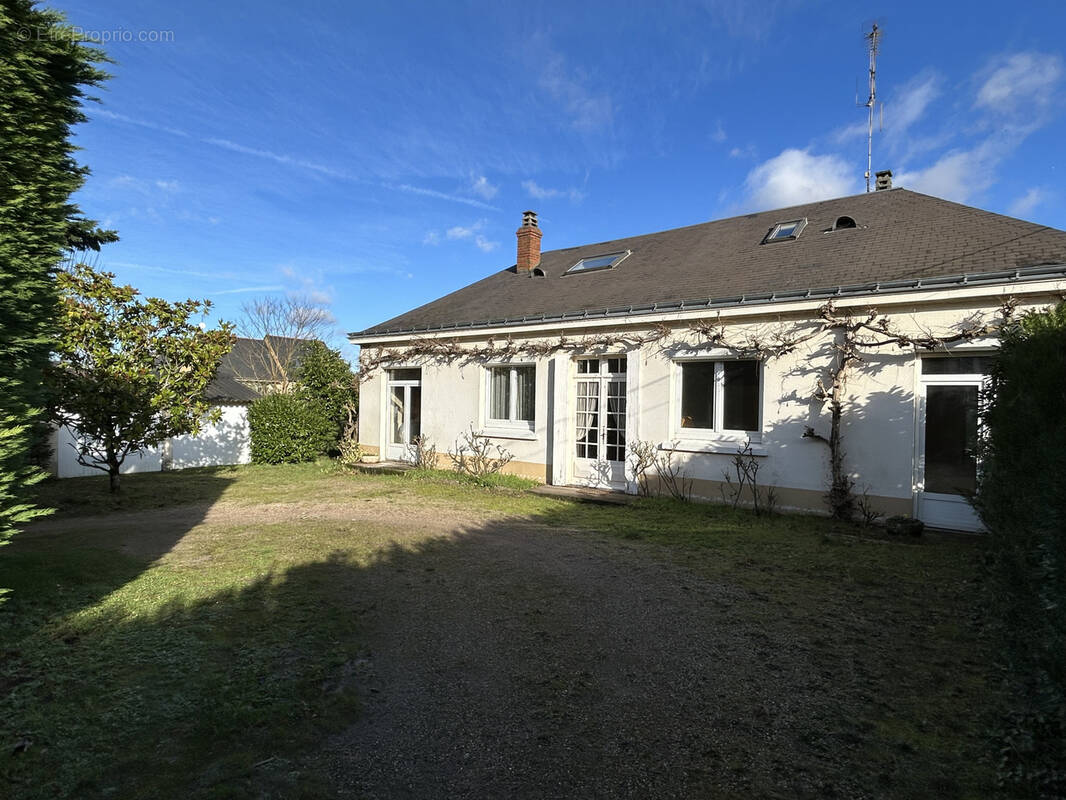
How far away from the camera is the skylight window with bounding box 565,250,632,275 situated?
14.3 m

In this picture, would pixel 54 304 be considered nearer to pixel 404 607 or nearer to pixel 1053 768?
pixel 404 607

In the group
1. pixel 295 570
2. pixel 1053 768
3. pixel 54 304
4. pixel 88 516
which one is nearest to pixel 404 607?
pixel 295 570

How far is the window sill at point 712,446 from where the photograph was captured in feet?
30.3

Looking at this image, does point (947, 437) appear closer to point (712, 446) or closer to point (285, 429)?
point (712, 446)

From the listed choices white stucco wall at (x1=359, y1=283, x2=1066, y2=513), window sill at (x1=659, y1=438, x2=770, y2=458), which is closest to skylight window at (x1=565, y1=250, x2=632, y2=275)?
white stucco wall at (x1=359, y1=283, x2=1066, y2=513)

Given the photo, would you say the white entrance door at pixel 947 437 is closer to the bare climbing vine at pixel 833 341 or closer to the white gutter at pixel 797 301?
the bare climbing vine at pixel 833 341

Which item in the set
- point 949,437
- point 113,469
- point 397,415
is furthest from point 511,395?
point 949,437

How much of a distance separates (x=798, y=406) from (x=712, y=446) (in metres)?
1.48

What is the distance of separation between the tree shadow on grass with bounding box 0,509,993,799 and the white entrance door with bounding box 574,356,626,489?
18.6 ft

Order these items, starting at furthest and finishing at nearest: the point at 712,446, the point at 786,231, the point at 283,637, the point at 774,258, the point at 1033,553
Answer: the point at 786,231
the point at 774,258
the point at 712,446
the point at 283,637
the point at 1033,553

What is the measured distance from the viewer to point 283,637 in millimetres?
4137

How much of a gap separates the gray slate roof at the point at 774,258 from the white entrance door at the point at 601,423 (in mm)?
1226

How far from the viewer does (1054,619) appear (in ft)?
8.32

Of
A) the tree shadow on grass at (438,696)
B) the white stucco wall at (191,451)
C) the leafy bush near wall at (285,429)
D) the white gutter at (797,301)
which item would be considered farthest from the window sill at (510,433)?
the white stucco wall at (191,451)
